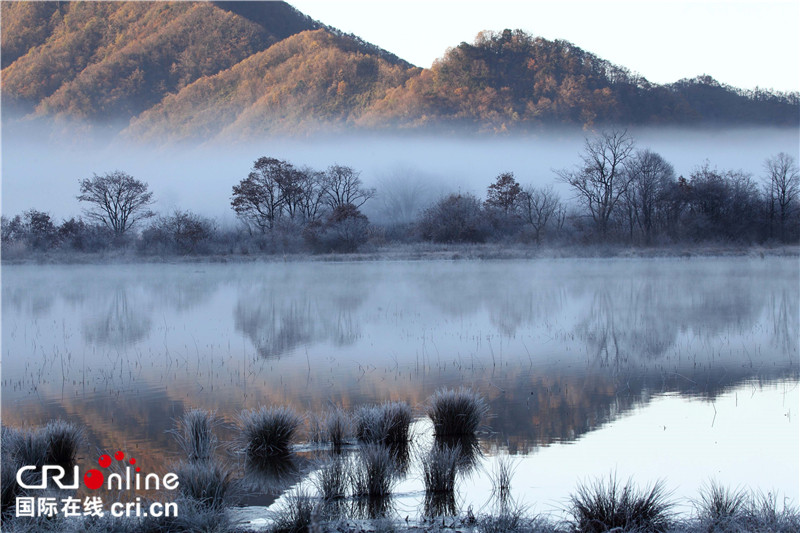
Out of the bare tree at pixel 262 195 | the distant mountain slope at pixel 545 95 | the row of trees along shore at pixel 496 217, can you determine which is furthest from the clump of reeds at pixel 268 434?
the distant mountain slope at pixel 545 95

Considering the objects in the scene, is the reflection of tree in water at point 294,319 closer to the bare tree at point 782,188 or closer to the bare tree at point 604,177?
the bare tree at point 604,177

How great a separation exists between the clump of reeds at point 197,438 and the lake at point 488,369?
178 millimetres

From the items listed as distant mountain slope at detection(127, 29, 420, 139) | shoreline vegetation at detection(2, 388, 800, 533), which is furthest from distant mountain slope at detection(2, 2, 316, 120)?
shoreline vegetation at detection(2, 388, 800, 533)

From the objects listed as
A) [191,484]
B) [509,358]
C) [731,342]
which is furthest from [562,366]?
[191,484]

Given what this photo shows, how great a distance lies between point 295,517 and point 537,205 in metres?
45.6

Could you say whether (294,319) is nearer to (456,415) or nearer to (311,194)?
(456,415)

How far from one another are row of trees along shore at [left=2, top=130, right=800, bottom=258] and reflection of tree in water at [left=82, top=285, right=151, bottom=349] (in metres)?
24.8

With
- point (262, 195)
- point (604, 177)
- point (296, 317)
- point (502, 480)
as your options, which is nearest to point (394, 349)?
point (296, 317)

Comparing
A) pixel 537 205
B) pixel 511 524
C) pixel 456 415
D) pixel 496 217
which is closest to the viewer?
pixel 511 524

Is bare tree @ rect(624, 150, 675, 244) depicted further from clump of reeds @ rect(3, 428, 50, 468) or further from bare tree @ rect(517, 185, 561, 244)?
clump of reeds @ rect(3, 428, 50, 468)

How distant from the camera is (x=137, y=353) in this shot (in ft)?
37.3

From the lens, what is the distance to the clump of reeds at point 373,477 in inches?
196

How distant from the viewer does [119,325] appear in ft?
50.5

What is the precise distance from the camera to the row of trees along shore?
4431 centimetres
